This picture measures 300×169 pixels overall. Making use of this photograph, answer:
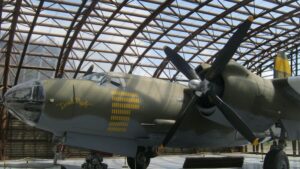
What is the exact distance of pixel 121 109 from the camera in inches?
457

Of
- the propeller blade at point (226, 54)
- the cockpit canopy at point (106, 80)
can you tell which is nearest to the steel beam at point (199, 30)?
the propeller blade at point (226, 54)

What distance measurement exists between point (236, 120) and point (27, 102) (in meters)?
6.43

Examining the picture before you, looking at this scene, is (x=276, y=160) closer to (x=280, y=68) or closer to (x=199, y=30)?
(x=280, y=68)

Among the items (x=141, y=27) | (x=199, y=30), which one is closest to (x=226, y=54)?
(x=141, y=27)

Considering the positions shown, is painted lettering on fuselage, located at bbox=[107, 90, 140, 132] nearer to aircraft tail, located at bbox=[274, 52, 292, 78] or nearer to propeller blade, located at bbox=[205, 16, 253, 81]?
propeller blade, located at bbox=[205, 16, 253, 81]

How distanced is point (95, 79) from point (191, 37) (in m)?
22.5

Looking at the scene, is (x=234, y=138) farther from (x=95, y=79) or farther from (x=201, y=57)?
(x=201, y=57)

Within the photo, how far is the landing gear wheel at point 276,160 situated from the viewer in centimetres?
1252

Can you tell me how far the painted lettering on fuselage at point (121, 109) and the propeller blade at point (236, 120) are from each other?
2774 millimetres

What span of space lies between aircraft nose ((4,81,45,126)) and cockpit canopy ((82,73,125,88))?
1.93m

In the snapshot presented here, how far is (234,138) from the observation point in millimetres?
14500

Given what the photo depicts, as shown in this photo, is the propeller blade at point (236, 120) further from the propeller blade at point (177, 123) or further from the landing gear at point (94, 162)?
the landing gear at point (94, 162)

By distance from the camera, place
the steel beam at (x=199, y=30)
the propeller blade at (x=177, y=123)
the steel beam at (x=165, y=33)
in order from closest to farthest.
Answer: the propeller blade at (x=177, y=123), the steel beam at (x=165, y=33), the steel beam at (x=199, y=30)

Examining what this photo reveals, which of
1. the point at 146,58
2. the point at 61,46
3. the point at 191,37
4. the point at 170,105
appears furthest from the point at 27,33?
the point at 170,105
